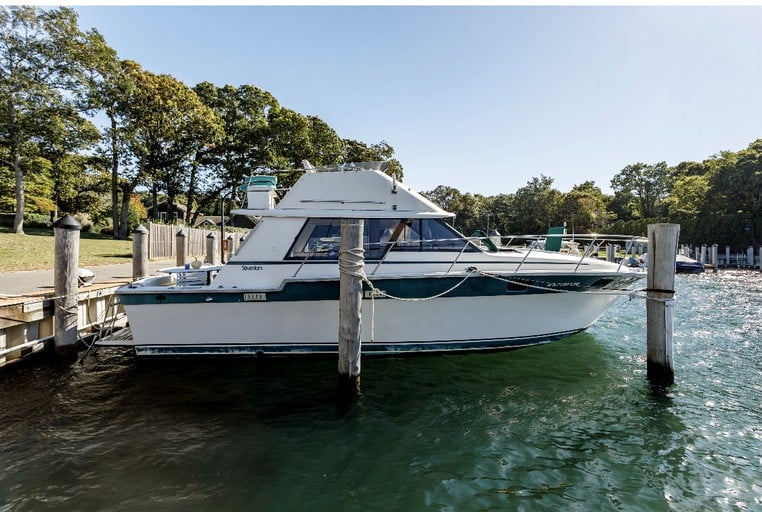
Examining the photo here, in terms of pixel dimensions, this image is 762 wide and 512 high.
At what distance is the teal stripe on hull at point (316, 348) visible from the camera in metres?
6.74

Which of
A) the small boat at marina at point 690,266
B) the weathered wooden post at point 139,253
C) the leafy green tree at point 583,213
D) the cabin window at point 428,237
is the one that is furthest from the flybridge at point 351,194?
the leafy green tree at point 583,213

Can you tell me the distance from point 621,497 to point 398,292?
3.84 metres

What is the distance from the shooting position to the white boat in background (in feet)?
21.5

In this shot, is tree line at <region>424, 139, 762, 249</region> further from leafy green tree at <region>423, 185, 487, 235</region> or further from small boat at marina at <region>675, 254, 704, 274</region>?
small boat at marina at <region>675, 254, 704, 274</region>

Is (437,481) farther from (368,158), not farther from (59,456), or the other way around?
(368,158)

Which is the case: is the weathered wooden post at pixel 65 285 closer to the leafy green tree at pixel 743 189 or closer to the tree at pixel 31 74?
the tree at pixel 31 74

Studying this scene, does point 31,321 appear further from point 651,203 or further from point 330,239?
point 651,203

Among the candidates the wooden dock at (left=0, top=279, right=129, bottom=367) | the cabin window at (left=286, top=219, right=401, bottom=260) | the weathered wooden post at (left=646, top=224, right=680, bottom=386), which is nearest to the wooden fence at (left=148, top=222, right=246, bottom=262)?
the wooden dock at (left=0, top=279, right=129, bottom=367)

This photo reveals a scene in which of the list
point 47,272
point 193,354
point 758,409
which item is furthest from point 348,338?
point 47,272

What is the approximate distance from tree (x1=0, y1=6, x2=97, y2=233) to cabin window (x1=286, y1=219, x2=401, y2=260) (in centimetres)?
2169

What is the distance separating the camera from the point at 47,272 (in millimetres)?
11055

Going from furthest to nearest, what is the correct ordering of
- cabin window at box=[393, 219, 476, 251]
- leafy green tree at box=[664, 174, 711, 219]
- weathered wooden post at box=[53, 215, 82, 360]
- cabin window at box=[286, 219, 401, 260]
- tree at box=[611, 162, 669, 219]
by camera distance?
tree at box=[611, 162, 669, 219]
leafy green tree at box=[664, 174, 711, 219]
cabin window at box=[393, 219, 476, 251]
cabin window at box=[286, 219, 401, 260]
weathered wooden post at box=[53, 215, 82, 360]

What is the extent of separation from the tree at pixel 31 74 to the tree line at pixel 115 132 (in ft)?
0.15

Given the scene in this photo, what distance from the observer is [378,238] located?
7.05 metres
